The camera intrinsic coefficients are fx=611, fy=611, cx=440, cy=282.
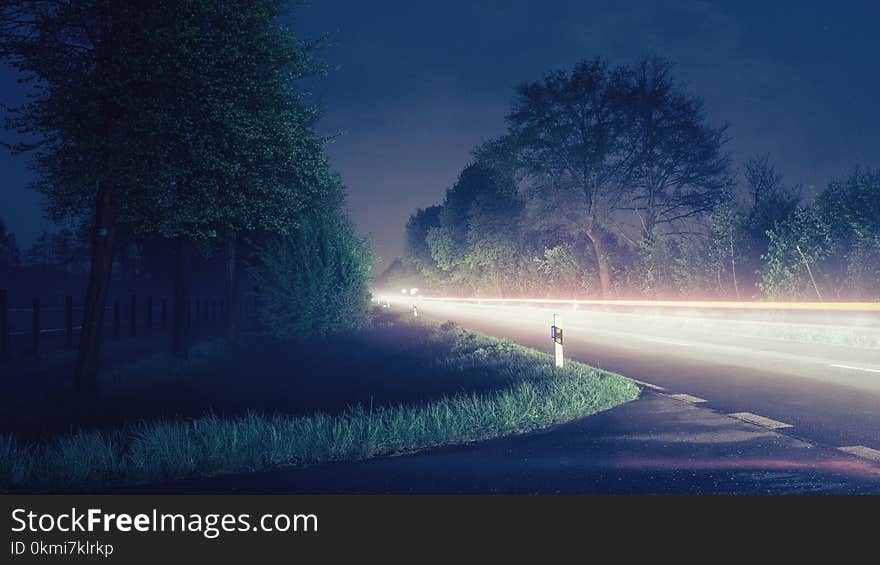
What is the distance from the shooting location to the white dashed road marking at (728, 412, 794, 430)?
746 cm

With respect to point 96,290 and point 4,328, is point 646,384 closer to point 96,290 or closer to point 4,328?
point 96,290

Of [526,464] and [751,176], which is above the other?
[751,176]

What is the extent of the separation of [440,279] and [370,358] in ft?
261

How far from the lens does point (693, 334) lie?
20766 mm

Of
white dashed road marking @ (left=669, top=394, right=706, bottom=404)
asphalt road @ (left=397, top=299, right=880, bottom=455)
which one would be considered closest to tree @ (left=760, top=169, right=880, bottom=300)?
asphalt road @ (left=397, top=299, right=880, bottom=455)

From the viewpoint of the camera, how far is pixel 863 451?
6.13m

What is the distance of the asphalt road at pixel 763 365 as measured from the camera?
7.91 m

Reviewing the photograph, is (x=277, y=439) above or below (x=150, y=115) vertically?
below

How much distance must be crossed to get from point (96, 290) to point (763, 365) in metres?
14.4

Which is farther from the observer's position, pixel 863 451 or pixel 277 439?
pixel 277 439

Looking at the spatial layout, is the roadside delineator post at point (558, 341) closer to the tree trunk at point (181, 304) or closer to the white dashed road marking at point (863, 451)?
the white dashed road marking at point (863, 451)

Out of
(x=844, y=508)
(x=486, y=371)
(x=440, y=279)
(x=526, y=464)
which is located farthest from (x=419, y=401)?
(x=440, y=279)

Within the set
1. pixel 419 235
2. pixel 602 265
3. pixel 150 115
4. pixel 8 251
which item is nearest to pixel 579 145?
pixel 602 265

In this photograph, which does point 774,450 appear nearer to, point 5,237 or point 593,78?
point 593,78
